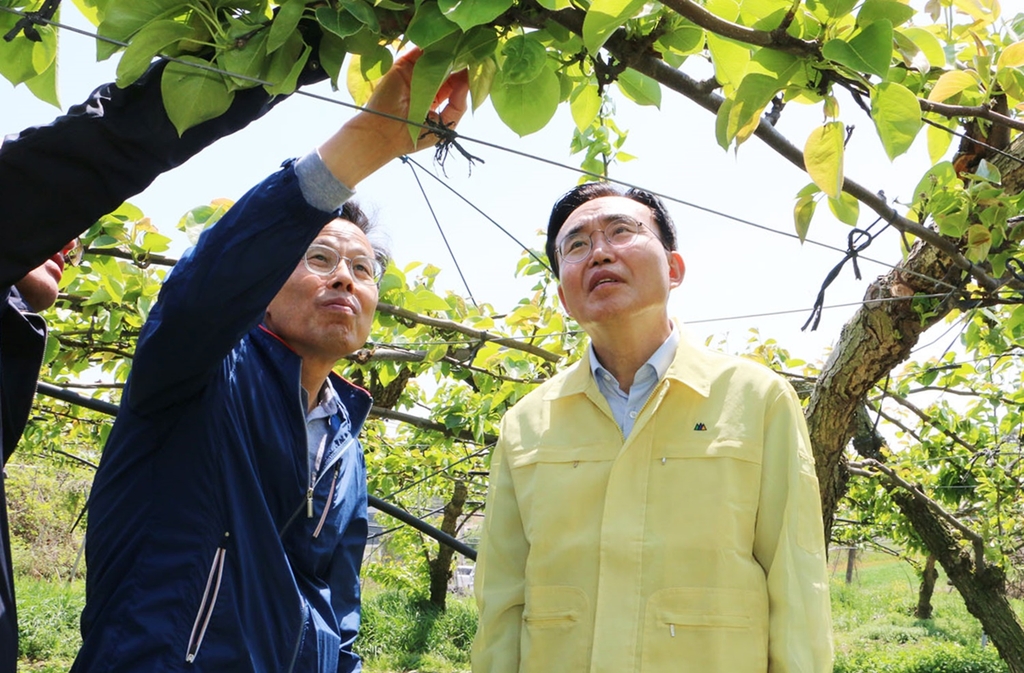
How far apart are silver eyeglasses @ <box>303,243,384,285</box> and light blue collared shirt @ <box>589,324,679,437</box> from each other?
41 cm

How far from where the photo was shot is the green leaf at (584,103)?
1.09 meters

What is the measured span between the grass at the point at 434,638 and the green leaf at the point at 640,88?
639cm

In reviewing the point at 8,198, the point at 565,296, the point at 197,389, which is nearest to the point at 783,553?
the point at 565,296

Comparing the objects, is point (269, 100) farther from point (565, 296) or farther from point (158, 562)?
point (565, 296)

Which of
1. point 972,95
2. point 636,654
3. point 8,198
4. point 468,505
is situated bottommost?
point 636,654

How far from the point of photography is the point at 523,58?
84 centimetres

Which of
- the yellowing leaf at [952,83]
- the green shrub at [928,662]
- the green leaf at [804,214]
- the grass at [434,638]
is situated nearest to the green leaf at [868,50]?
the yellowing leaf at [952,83]

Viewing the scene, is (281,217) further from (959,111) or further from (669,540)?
(959,111)

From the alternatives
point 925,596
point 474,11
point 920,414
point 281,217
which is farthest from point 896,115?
point 925,596

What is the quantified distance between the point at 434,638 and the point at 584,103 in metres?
9.31

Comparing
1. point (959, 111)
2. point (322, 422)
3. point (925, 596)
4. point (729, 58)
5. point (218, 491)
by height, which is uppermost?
point (925, 596)

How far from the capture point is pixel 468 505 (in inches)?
376

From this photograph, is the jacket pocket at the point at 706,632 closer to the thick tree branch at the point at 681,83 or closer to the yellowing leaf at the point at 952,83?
the thick tree branch at the point at 681,83

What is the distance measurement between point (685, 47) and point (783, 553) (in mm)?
718
